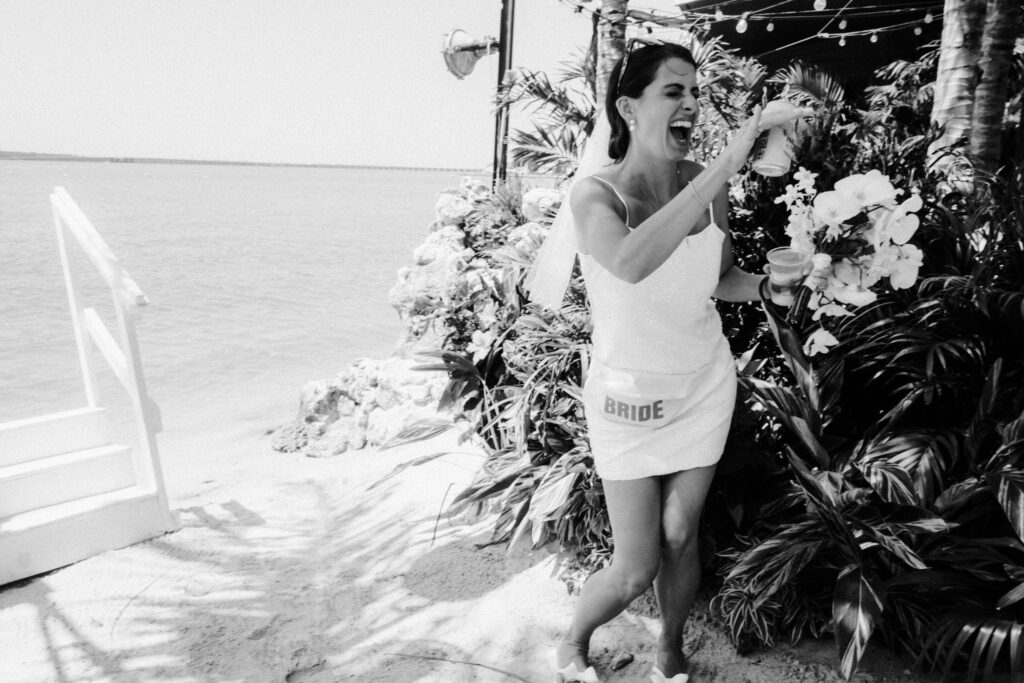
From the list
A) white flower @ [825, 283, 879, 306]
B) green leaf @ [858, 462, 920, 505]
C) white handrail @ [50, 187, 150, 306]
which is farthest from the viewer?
white handrail @ [50, 187, 150, 306]

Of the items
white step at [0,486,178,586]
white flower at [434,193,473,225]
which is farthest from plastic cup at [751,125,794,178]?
white flower at [434,193,473,225]

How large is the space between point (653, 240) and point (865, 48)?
13.9 m

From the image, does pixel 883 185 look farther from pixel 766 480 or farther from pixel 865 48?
pixel 865 48

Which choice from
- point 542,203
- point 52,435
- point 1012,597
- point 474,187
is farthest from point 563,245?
point 474,187

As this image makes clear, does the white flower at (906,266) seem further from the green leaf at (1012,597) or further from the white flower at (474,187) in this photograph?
the white flower at (474,187)

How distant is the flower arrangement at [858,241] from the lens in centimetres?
174

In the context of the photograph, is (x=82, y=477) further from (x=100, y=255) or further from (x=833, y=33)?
(x=833, y=33)

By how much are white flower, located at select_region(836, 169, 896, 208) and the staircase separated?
9.96 feet

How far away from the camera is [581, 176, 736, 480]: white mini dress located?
181 cm

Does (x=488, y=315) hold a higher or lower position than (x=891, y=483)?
lower

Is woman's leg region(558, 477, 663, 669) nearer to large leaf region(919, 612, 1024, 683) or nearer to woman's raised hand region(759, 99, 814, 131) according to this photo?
large leaf region(919, 612, 1024, 683)

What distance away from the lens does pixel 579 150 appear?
514 cm

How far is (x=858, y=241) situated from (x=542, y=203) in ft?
11.9

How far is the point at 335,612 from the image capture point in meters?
2.88
